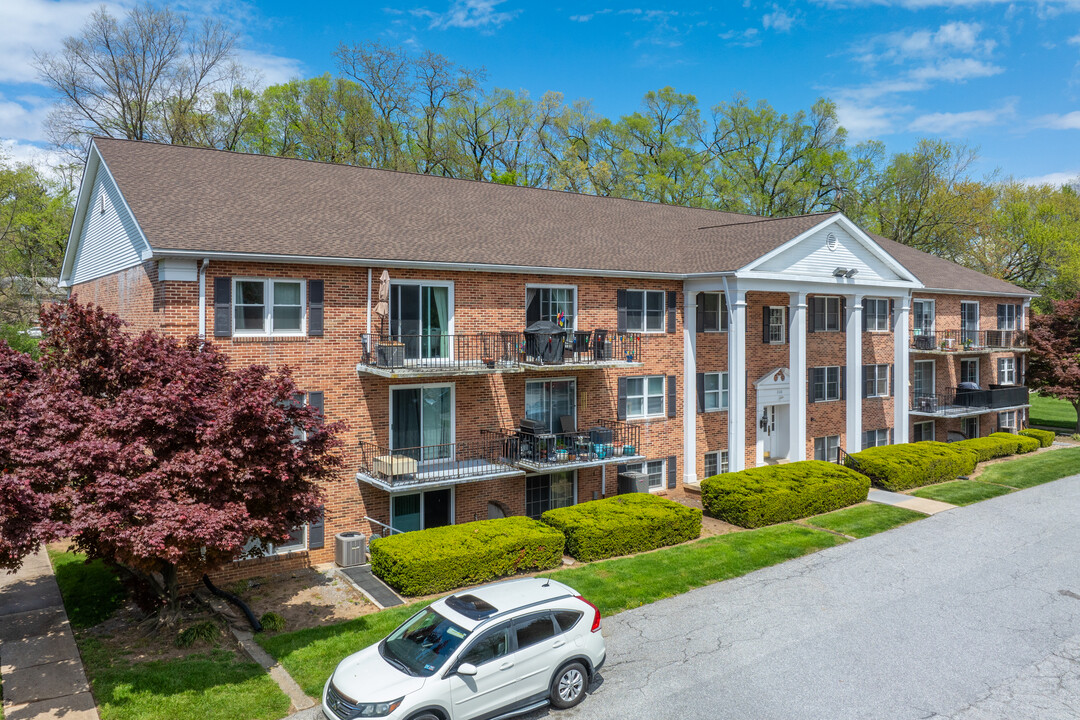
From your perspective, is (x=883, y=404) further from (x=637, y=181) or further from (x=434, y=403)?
(x=637, y=181)

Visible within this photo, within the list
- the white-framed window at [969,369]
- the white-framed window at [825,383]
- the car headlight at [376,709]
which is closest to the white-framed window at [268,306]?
the car headlight at [376,709]

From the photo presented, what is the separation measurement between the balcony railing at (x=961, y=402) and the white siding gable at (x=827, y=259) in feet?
24.3

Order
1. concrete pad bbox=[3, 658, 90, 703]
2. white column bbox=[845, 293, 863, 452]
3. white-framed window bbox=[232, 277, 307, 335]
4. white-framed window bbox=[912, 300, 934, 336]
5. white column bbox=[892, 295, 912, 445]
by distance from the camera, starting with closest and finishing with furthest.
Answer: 1. concrete pad bbox=[3, 658, 90, 703]
2. white-framed window bbox=[232, 277, 307, 335]
3. white column bbox=[845, 293, 863, 452]
4. white column bbox=[892, 295, 912, 445]
5. white-framed window bbox=[912, 300, 934, 336]

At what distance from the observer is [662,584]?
15.4 metres

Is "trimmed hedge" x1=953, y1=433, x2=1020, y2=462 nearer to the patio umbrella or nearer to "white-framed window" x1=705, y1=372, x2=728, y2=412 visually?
"white-framed window" x1=705, y1=372, x2=728, y2=412

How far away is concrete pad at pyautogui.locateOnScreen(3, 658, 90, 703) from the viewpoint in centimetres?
1047

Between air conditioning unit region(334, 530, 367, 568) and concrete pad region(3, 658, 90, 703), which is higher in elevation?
air conditioning unit region(334, 530, 367, 568)

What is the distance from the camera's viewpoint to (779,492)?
20453 millimetres

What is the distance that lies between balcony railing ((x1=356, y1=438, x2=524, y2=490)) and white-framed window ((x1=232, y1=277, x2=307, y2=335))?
3437 millimetres

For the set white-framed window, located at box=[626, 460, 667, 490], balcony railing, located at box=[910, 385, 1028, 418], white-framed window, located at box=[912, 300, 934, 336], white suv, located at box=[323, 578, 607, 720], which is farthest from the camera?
white-framed window, located at box=[912, 300, 934, 336]

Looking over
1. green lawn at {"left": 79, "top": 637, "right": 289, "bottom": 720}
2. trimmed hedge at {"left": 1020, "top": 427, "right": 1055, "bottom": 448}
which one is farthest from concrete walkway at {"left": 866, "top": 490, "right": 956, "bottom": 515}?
green lawn at {"left": 79, "top": 637, "right": 289, "bottom": 720}

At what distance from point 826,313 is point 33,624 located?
26726mm

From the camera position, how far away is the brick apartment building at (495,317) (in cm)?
1639

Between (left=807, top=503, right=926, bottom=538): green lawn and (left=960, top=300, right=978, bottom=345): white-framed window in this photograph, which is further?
(left=960, top=300, right=978, bottom=345): white-framed window
